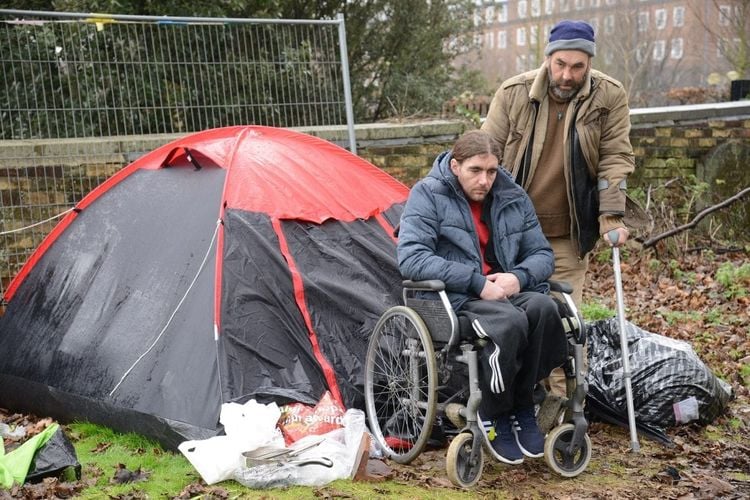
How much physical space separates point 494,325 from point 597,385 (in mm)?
1266

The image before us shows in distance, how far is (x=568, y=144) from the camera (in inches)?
185

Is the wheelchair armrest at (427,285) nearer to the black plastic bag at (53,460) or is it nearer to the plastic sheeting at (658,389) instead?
the plastic sheeting at (658,389)

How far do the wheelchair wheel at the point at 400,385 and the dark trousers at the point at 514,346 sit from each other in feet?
0.74

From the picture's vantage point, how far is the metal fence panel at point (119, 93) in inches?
261

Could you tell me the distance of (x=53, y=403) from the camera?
513 cm

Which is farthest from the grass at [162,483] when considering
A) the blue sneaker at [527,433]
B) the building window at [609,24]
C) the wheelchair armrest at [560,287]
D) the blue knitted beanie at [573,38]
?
the building window at [609,24]

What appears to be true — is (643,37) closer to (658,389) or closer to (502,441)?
(658,389)

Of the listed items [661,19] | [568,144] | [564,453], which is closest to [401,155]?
[568,144]

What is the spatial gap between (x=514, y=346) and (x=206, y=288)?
1.63m

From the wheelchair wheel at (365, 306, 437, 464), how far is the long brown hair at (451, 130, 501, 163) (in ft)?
2.40

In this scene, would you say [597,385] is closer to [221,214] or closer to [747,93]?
[221,214]

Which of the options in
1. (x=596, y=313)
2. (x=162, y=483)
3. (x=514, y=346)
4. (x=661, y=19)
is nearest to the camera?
(x=514, y=346)

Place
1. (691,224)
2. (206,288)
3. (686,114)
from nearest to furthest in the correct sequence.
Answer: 1. (206,288)
2. (691,224)
3. (686,114)

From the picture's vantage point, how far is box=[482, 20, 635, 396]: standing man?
182 inches
